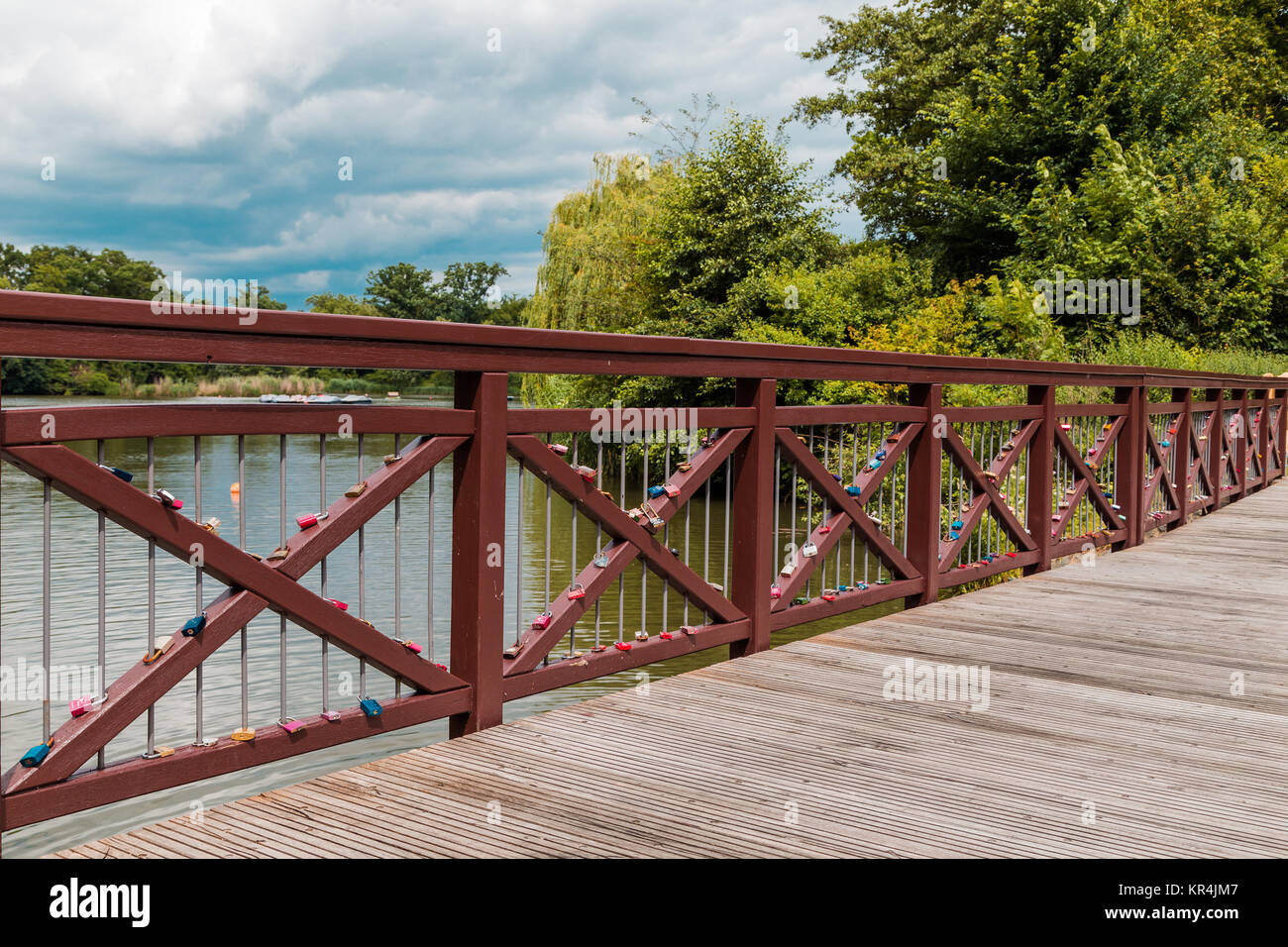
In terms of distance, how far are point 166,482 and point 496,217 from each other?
80.9 meters

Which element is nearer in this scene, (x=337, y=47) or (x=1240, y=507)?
(x=1240, y=507)

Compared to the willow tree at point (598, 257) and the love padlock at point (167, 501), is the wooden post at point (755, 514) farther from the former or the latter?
the willow tree at point (598, 257)

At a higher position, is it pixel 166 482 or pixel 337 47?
pixel 337 47

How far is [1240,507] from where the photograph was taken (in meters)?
11.5

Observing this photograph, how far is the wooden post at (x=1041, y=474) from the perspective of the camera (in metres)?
6.69

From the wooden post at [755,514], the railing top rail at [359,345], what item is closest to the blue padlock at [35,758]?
the railing top rail at [359,345]

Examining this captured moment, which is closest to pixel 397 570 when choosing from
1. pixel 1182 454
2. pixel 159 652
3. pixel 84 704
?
pixel 159 652

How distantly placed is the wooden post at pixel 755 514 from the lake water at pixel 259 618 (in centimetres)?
20

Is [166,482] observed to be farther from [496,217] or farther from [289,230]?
[496,217]

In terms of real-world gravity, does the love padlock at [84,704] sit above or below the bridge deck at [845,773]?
above

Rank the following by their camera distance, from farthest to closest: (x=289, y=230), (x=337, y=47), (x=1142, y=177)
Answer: (x=289, y=230), (x=337, y=47), (x=1142, y=177)

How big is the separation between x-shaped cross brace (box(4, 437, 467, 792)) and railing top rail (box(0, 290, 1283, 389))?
246 mm

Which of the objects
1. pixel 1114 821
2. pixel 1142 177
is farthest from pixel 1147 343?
pixel 1114 821

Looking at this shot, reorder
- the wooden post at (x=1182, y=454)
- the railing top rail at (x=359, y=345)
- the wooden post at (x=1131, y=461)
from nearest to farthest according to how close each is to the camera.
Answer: the railing top rail at (x=359, y=345), the wooden post at (x=1131, y=461), the wooden post at (x=1182, y=454)
